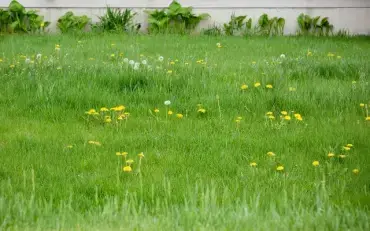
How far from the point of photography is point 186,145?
5180mm

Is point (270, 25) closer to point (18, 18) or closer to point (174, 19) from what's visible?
point (174, 19)

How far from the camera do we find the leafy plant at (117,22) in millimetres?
14164

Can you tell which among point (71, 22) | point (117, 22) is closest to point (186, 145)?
point (117, 22)

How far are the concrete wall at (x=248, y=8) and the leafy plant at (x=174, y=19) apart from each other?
505 mm

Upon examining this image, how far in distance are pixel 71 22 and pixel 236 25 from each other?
14.3ft

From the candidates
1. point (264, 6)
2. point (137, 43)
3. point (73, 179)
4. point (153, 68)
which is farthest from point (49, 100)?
point (264, 6)

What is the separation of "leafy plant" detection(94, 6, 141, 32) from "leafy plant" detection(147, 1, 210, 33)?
20.8 inches

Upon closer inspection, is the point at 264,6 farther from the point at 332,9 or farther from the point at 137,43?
the point at 137,43

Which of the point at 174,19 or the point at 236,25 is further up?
the point at 174,19

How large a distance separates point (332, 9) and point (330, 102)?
9023mm

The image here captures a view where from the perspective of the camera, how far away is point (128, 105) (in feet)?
20.9

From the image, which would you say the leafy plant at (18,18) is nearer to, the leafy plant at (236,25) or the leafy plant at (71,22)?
the leafy plant at (71,22)

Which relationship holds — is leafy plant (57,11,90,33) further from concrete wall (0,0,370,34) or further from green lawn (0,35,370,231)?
green lawn (0,35,370,231)

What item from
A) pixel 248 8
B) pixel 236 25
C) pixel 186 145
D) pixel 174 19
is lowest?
pixel 186 145
